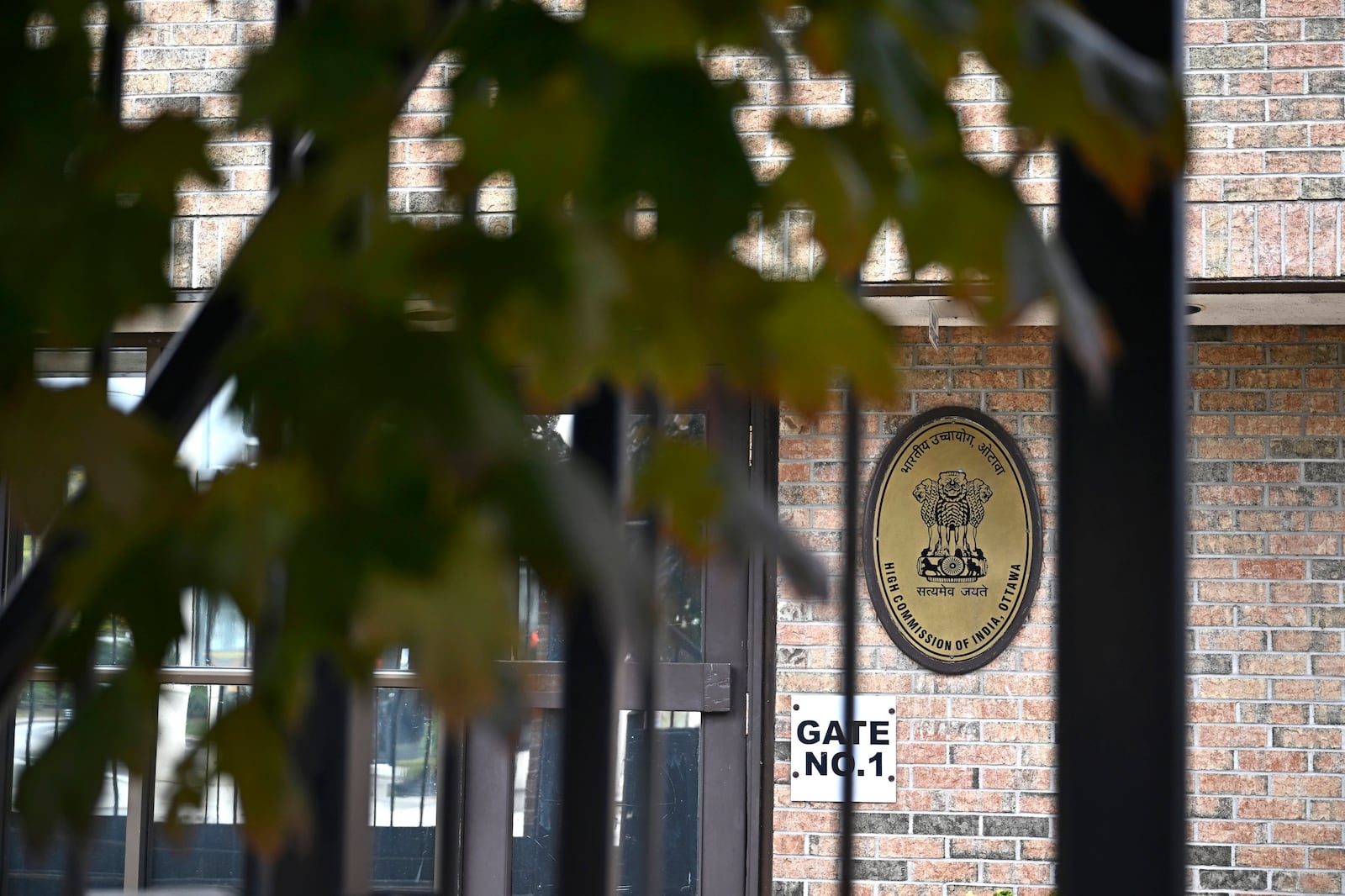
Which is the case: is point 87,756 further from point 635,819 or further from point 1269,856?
point 1269,856

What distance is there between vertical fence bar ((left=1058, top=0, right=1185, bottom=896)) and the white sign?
321 centimetres

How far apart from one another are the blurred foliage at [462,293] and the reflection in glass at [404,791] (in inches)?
143

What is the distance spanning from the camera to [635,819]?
13.0 feet

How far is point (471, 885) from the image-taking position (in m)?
3.92

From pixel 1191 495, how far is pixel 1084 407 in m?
3.43

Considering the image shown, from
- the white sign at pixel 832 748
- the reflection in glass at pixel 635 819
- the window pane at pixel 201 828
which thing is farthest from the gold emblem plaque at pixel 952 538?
the window pane at pixel 201 828

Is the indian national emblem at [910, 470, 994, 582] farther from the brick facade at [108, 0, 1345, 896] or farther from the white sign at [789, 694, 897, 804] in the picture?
the white sign at [789, 694, 897, 804]

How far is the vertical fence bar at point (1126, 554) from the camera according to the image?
686 mm

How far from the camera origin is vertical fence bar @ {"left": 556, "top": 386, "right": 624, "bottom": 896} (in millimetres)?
712

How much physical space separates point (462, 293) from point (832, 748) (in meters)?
3.65

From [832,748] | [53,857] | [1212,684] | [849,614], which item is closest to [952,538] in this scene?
[832,748]

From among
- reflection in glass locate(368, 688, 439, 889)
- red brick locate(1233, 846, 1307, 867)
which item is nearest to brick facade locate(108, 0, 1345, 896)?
red brick locate(1233, 846, 1307, 867)

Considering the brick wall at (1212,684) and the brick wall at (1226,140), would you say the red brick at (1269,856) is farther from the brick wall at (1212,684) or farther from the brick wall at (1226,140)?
the brick wall at (1226,140)

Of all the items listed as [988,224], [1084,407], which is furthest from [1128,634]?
[988,224]
